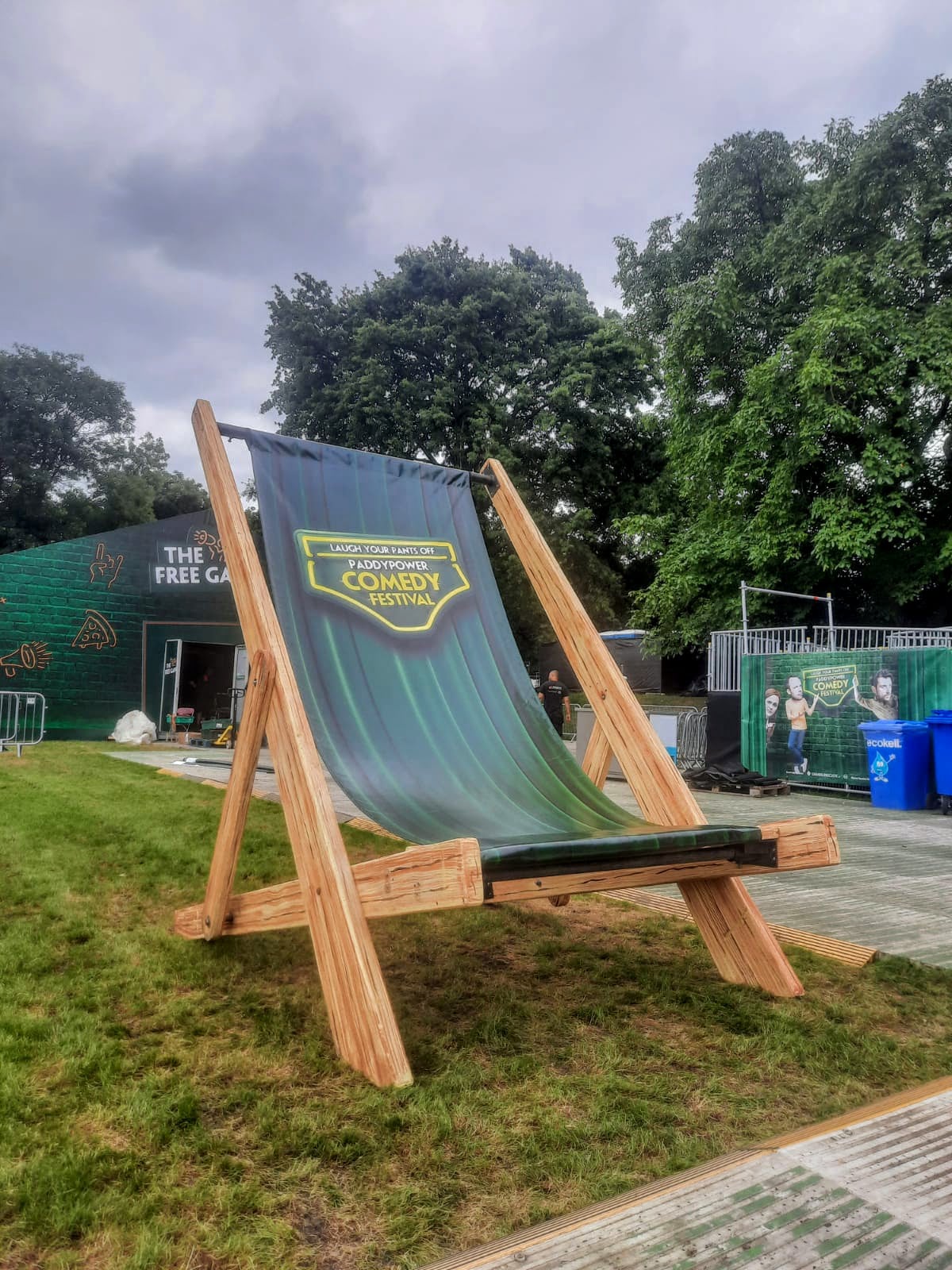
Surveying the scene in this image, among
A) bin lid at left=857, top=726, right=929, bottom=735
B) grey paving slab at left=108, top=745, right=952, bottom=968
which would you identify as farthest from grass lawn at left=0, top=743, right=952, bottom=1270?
bin lid at left=857, top=726, right=929, bottom=735

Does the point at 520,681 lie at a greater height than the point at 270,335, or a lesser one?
lesser

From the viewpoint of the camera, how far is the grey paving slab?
372 cm

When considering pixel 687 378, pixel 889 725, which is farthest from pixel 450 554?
pixel 687 378

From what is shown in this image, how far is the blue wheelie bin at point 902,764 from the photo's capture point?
845 cm

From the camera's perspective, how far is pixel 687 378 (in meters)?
18.5

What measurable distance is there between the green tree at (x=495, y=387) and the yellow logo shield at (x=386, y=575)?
15.9 metres

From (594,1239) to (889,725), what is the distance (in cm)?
814

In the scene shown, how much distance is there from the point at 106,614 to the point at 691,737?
1129cm

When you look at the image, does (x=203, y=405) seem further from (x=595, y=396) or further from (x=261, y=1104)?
(x=595, y=396)

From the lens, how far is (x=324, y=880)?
2277 millimetres

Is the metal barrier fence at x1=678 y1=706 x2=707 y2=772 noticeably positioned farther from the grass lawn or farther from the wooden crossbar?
the wooden crossbar

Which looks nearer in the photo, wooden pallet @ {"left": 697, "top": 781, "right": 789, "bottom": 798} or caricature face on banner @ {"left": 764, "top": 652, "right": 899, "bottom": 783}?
caricature face on banner @ {"left": 764, "top": 652, "right": 899, "bottom": 783}

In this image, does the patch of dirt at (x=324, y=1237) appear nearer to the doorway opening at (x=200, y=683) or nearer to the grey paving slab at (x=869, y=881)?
the grey paving slab at (x=869, y=881)

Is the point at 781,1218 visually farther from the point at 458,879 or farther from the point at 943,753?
the point at 943,753
